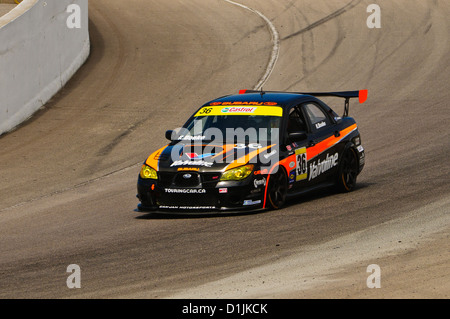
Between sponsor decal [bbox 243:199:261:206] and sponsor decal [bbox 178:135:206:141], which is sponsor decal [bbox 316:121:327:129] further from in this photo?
sponsor decal [bbox 243:199:261:206]

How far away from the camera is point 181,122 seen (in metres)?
18.8

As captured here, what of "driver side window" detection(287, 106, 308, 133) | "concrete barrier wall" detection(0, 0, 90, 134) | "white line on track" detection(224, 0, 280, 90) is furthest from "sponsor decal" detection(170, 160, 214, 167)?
"white line on track" detection(224, 0, 280, 90)

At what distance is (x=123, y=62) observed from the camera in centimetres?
2386

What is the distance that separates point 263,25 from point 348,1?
13.6ft

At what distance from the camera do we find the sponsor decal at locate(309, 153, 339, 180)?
40.8ft

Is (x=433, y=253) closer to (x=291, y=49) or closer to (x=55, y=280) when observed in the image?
(x=55, y=280)

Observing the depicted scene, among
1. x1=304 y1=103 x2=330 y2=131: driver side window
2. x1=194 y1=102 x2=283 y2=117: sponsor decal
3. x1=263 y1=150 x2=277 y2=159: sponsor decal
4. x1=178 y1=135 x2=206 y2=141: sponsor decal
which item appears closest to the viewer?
x1=263 y1=150 x2=277 y2=159: sponsor decal

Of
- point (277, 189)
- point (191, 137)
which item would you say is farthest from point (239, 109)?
point (277, 189)

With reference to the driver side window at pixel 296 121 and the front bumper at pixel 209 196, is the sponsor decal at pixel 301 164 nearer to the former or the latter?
the driver side window at pixel 296 121

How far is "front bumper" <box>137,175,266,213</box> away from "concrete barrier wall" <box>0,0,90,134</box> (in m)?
7.79

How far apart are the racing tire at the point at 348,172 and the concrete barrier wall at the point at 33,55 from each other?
8203 mm

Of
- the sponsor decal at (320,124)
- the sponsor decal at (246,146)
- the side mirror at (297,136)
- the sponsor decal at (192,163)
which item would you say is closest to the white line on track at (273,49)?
the sponsor decal at (320,124)
